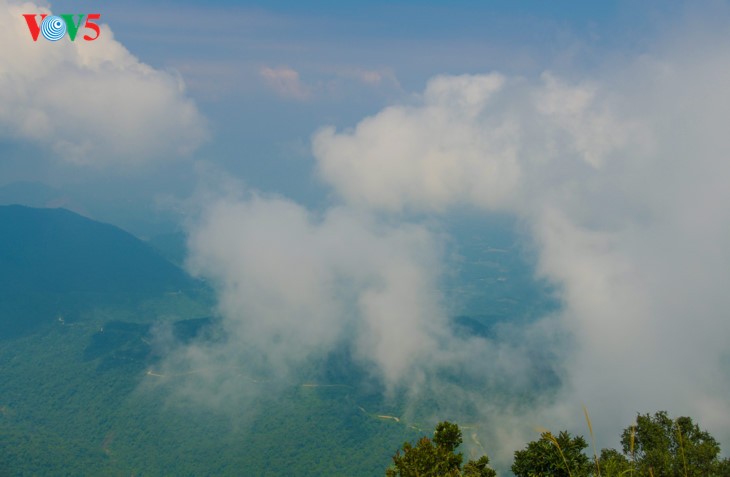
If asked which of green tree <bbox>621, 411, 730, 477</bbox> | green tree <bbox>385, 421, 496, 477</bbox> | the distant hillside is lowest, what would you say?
green tree <bbox>385, 421, 496, 477</bbox>

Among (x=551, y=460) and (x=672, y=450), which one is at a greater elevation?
(x=672, y=450)

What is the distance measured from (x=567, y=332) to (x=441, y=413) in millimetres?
101569

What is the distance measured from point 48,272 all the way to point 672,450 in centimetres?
19971

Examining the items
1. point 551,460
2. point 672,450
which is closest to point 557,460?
point 551,460

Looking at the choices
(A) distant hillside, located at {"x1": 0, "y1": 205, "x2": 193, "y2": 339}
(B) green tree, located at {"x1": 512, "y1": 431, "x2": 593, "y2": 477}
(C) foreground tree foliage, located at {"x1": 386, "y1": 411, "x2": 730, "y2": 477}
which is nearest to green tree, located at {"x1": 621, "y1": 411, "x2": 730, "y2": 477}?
(C) foreground tree foliage, located at {"x1": 386, "y1": 411, "x2": 730, "y2": 477}

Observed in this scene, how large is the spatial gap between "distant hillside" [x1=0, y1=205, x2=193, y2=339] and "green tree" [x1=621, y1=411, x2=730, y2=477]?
16863cm

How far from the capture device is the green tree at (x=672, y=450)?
23703mm

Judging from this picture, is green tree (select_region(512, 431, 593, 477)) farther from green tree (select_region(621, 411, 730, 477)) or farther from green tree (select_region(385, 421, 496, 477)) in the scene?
green tree (select_region(621, 411, 730, 477))

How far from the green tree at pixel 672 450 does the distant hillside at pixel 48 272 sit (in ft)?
553

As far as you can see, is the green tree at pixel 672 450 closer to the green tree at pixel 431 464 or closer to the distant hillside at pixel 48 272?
the green tree at pixel 431 464

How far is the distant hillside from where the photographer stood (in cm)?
15012

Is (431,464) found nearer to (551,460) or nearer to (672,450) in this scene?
(551,460)

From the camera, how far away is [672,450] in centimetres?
2961

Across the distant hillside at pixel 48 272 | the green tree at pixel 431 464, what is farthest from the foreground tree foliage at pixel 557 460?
the distant hillside at pixel 48 272
